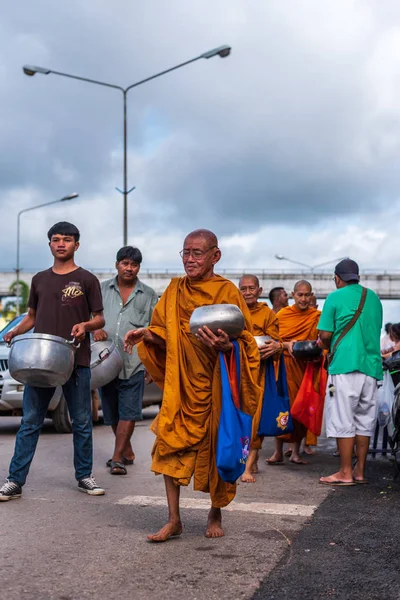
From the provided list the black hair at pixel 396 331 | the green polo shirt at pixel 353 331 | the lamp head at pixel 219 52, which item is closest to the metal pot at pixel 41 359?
the green polo shirt at pixel 353 331

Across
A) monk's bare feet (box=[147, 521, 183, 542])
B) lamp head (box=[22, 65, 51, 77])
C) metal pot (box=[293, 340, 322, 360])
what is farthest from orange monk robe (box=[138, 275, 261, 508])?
lamp head (box=[22, 65, 51, 77])

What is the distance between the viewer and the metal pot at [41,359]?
5.94 metres

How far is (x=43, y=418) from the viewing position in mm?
6438

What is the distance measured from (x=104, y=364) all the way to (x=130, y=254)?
1146mm

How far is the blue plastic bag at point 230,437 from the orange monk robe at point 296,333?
383 centimetres

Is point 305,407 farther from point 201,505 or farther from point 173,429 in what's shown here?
point 173,429

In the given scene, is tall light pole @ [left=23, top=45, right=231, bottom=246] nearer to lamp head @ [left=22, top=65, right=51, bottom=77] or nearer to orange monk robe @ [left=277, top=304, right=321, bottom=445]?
lamp head @ [left=22, top=65, right=51, bottom=77]

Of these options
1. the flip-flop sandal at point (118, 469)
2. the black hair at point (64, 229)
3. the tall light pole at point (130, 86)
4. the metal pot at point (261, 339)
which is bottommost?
the flip-flop sandal at point (118, 469)

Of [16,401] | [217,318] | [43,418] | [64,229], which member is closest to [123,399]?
[43,418]

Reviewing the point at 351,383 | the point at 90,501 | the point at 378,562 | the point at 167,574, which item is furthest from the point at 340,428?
the point at 167,574

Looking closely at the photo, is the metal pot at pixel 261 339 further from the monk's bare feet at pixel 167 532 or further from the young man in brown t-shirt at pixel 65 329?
the monk's bare feet at pixel 167 532

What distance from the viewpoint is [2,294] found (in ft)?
226

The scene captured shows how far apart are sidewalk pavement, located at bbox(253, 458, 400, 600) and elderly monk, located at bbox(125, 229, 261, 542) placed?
2.13ft

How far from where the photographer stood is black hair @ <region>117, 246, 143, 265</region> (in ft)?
25.9
